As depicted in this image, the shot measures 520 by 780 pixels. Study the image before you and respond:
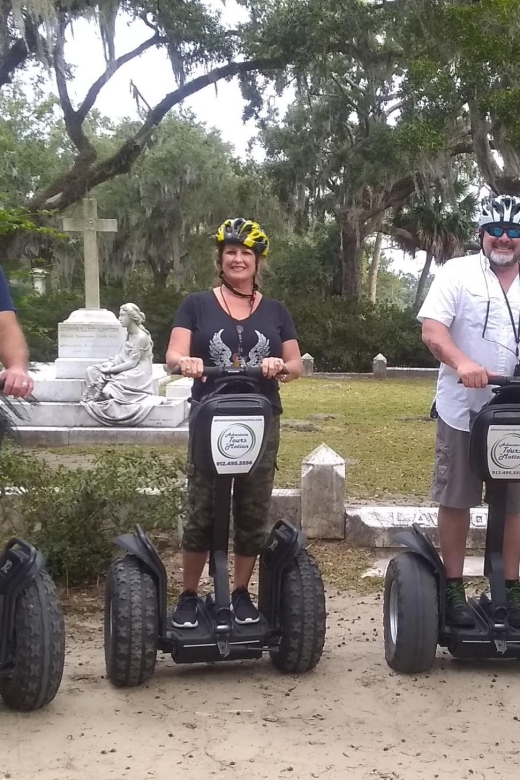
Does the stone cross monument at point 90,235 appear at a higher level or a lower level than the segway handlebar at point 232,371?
higher

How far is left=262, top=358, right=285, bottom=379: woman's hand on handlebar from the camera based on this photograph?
9.59ft

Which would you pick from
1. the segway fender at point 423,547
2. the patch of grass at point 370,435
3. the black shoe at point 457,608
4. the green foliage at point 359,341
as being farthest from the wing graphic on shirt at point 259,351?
the green foliage at point 359,341

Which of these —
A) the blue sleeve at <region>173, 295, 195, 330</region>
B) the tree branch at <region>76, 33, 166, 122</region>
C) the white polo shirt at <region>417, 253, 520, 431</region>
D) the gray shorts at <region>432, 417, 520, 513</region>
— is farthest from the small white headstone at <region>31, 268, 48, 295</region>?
the tree branch at <region>76, 33, 166, 122</region>

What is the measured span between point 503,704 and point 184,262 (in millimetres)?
24871

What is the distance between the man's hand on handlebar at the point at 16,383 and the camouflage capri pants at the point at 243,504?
2.67ft

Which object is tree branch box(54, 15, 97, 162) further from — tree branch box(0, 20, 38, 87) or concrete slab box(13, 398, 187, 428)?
concrete slab box(13, 398, 187, 428)

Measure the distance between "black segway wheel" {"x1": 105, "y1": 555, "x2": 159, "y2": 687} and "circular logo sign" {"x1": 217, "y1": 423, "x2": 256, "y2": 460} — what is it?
0.62m

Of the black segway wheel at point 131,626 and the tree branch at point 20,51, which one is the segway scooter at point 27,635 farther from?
the tree branch at point 20,51

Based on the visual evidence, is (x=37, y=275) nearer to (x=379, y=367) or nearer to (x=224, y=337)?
(x=224, y=337)

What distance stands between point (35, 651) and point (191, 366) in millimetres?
1129

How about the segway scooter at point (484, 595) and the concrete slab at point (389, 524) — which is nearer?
the segway scooter at point (484, 595)

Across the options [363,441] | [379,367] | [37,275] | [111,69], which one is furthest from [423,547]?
[111,69]

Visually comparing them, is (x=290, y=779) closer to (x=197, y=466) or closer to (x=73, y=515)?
(x=197, y=466)

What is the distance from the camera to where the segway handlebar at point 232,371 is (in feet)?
A: 9.53
